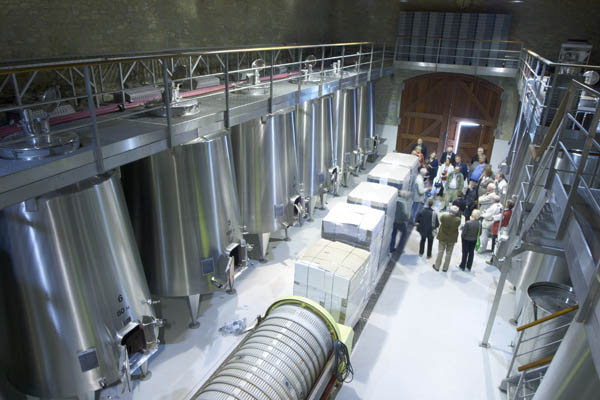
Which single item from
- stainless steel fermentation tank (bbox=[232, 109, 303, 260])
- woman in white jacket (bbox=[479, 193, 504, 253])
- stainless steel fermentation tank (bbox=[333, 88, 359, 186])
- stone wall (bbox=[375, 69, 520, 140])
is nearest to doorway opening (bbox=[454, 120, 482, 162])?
stone wall (bbox=[375, 69, 520, 140])

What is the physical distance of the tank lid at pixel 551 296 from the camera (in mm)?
4586

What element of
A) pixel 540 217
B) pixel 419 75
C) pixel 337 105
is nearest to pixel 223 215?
pixel 540 217

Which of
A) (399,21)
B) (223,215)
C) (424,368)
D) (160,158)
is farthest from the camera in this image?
(399,21)

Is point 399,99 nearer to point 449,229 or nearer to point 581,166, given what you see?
point 449,229

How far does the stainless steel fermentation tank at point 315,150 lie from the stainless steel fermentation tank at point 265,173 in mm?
684

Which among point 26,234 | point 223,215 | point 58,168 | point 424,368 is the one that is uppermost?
point 58,168

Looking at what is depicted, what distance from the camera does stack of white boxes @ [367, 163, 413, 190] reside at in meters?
8.30

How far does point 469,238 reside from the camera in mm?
7379

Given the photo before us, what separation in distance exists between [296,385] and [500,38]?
12935 millimetres

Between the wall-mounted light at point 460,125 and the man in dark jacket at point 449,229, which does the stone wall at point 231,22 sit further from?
the man in dark jacket at point 449,229

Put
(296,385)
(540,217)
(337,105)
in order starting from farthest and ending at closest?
(337,105)
(540,217)
(296,385)

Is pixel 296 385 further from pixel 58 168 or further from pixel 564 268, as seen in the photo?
pixel 564 268

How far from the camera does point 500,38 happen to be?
42.5 feet

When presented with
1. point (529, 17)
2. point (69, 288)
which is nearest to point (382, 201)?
point (69, 288)
